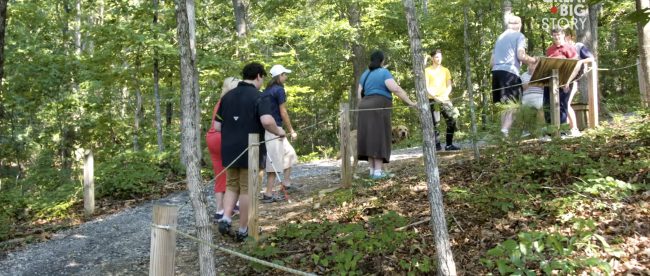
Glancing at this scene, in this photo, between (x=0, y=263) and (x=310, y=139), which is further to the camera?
(x=310, y=139)

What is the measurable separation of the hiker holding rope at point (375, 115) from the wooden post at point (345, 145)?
17 centimetres

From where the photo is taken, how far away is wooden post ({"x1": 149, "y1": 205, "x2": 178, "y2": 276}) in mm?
3158

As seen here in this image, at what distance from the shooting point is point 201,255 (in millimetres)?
3492

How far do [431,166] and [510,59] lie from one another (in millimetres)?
4882

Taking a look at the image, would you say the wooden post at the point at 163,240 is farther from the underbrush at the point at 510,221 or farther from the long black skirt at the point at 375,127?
the long black skirt at the point at 375,127

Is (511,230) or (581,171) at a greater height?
(581,171)

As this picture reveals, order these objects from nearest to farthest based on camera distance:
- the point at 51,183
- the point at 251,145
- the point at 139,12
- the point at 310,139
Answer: the point at 251,145, the point at 139,12, the point at 51,183, the point at 310,139

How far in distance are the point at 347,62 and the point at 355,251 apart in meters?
16.4

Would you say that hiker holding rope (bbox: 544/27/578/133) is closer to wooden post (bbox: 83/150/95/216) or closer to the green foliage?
the green foliage

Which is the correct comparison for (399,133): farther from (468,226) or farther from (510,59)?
(468,226)

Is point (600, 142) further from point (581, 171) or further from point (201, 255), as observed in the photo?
point (201, 255)

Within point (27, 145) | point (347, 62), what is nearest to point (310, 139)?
point (347, 62)

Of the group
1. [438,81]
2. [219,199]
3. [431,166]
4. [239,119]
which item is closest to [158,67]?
[219,199]

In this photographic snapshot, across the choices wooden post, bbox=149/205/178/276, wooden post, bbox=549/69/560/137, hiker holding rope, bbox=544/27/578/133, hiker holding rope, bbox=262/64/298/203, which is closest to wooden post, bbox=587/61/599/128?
hiker holding rope, bbox=544/27/578/133
